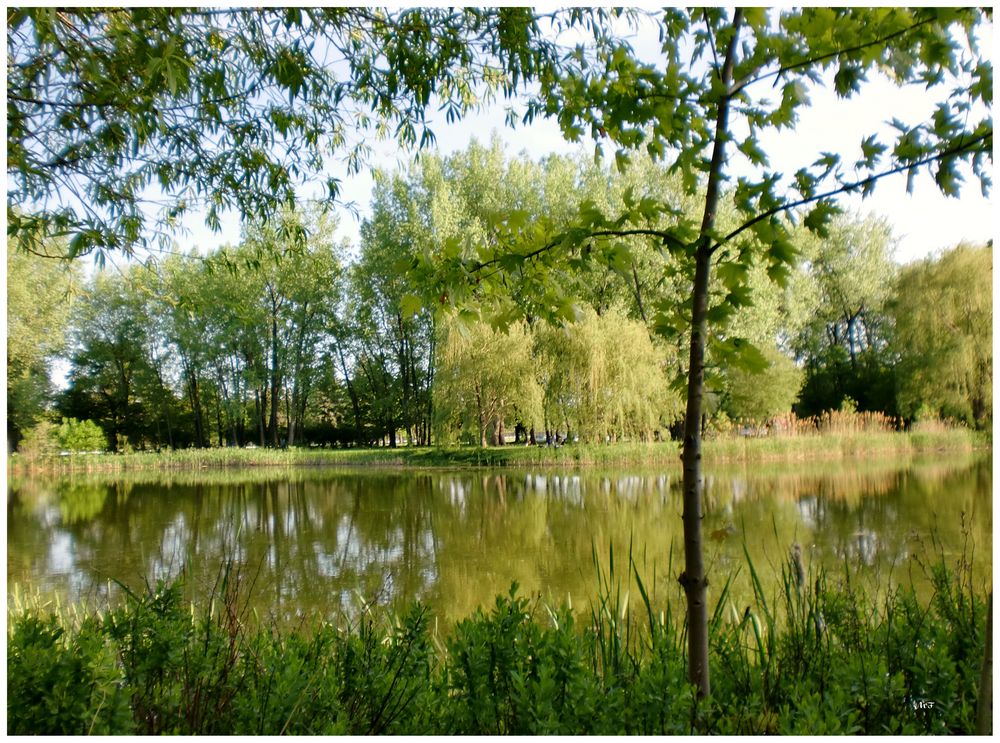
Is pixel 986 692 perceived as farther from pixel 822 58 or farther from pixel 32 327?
pixel 32 327

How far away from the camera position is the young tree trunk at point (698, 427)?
52.2 inches

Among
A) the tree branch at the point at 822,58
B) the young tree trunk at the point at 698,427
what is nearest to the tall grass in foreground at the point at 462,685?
the young tree trunk at the point at 698,427

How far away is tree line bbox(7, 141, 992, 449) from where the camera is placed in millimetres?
8398

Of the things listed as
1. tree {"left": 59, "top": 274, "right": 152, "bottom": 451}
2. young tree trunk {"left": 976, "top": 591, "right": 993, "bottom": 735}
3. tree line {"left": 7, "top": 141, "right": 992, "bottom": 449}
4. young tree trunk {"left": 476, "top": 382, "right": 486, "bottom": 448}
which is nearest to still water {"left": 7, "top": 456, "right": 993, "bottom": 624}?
young tree trunk {"left": 976, "top": 591, "right": 993, "bottom": 735}

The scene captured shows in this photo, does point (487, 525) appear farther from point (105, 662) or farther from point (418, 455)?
point (418, 455)

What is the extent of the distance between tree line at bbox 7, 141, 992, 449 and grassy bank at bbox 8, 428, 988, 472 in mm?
442

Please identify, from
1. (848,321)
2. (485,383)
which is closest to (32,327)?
(485,383)

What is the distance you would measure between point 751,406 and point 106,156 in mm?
12722

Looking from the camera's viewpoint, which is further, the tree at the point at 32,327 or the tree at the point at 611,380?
the tree at the point at 611,380

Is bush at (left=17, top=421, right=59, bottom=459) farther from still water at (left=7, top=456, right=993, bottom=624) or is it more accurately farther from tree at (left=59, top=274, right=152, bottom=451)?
still water at (left=7, top=456, right=993, bottom=624)

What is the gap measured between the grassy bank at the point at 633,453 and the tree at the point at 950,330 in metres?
1.02

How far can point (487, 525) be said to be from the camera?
6.20 metres

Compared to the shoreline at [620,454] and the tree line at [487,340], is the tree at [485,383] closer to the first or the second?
the tree line at [487,340]

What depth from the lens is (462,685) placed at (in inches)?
58.9
